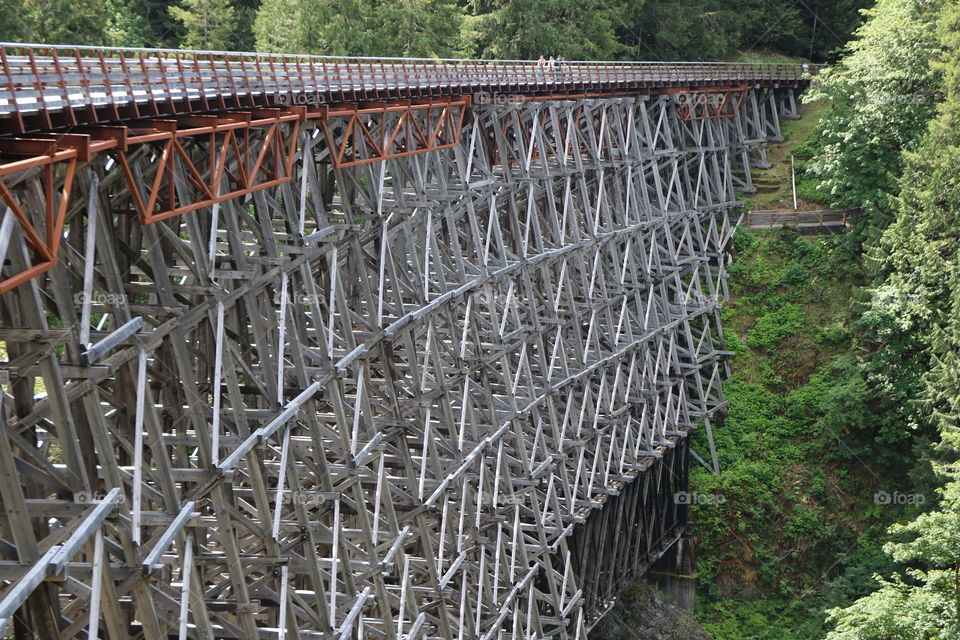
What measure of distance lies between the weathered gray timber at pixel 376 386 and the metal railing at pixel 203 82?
0.65 m

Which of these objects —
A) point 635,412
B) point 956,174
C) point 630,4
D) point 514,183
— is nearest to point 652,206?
point 635,412

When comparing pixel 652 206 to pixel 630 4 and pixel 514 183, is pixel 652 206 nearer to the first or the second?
pixel 514 183

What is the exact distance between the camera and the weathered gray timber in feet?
34.1

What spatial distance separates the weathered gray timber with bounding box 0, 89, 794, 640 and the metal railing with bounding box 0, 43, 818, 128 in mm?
647

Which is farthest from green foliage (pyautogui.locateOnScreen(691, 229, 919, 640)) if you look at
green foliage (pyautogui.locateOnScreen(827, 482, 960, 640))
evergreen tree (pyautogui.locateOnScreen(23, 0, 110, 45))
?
evergreen tree (pyautogui.locateOnScreen(23, 0, 110, 45))

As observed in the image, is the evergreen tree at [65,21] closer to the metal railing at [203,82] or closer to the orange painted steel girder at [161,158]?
the metal railing at [203,82]

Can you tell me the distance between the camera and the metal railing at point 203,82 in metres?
11.1

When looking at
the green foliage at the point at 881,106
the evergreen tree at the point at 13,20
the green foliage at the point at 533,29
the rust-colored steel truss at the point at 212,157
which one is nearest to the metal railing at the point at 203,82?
the rust-colored steel truss at the point at 212,157

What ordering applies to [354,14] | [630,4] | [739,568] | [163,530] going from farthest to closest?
[630,4], [354,14], [739,568], [163,530]

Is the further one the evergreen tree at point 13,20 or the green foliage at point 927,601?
the evergreen tree at point 13,20

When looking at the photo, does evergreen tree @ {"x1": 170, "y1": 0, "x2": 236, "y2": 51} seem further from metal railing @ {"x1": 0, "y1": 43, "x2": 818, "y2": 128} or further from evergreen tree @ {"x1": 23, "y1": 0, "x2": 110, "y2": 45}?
metal railing @ {"x1": 0, "y1": 43, "x2": 818, "y2": 128}

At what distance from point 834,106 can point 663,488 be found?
40.9ft

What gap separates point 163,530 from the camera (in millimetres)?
11844

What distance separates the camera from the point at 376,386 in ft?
62.3
